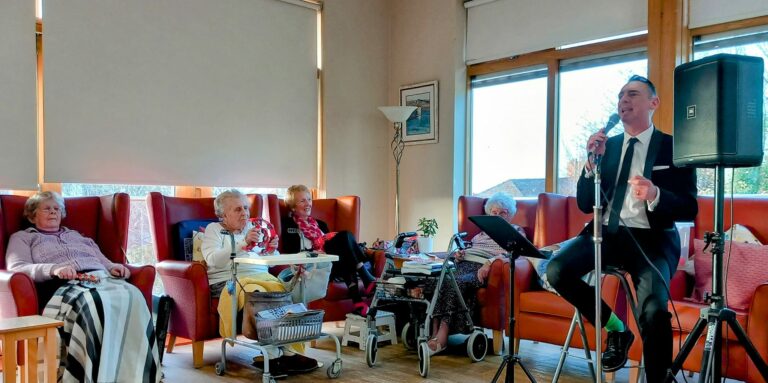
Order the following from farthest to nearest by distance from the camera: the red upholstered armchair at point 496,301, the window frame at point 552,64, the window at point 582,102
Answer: the window at point 582,102 → the window frame at point 552,64 → the red upholstered armchair at point 496,301

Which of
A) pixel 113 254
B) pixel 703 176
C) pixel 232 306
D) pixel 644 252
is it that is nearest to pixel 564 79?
pixel 703 176

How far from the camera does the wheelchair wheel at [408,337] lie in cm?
422

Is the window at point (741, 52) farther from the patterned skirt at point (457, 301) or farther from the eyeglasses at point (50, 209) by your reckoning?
the eyeglasses at point (50, 209)

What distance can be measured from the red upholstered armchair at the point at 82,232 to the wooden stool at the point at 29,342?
1.08 feet

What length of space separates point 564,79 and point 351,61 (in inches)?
79.4

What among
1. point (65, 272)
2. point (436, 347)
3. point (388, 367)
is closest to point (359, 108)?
point (436, 347)

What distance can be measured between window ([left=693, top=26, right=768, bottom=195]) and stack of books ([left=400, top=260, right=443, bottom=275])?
6.82 feet

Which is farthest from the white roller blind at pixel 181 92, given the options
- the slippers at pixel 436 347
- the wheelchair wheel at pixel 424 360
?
the wheelchair wheel at pixel 424 360

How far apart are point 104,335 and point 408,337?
1954mm

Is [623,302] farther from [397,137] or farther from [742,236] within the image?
[397,137]

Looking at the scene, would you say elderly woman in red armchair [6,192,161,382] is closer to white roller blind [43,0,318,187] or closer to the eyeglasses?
the eyeglasses

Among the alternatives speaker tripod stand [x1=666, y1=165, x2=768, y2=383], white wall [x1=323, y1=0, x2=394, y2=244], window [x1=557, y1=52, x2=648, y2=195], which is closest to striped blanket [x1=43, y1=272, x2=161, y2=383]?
speaker tripod stand [x1=666, y1=165, x2=768, y2=383]

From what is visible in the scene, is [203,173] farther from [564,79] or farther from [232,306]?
[564,79]

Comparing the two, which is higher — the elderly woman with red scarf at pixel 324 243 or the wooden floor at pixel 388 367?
the elderly woman with red scarf at pixel 324 243
